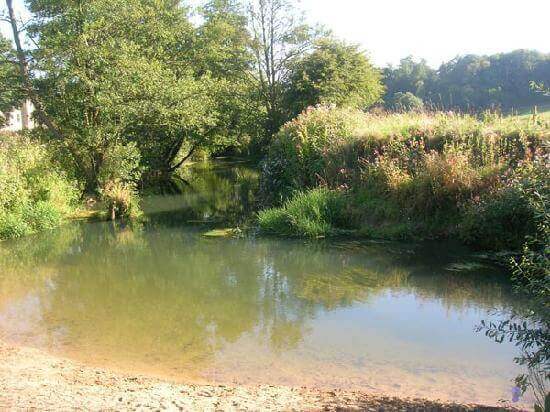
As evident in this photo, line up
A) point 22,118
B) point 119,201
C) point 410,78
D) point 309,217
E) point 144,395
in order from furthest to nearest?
point 410,78, point 22,118, point 119,201, point 309,217, point 144,395

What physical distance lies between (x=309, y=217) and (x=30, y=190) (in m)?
8.69

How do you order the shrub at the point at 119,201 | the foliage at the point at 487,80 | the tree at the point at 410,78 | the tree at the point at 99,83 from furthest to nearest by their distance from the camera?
the tree at the point at 410,78, the foliage at the point at 487,80, the tree at the point at 99,83, the shrub at the point at 119,201

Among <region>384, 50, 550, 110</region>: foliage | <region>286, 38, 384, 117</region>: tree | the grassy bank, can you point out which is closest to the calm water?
the grassy bank

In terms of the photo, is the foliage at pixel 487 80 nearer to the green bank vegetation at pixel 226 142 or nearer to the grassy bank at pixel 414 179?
the green bank vegetation at pixel 226 142

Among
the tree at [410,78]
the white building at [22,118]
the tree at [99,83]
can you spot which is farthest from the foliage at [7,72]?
the tree at [410,78]

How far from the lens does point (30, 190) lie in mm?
15758

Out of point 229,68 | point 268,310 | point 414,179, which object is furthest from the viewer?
point 229,68

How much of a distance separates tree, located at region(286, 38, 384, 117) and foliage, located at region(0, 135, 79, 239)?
52.1 ft

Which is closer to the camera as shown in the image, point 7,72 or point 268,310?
point 268,310

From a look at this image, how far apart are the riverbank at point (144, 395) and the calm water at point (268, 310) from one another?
0.57 m

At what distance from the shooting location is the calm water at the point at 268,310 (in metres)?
6.18

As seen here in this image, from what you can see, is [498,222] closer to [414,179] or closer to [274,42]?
[414,179]

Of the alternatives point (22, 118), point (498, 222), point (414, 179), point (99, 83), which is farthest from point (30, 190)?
point (22, 118)

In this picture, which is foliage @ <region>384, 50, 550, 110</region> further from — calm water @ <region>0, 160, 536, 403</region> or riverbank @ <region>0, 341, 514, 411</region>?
riverbank @ <region>0, 341, 514, 411</region>
